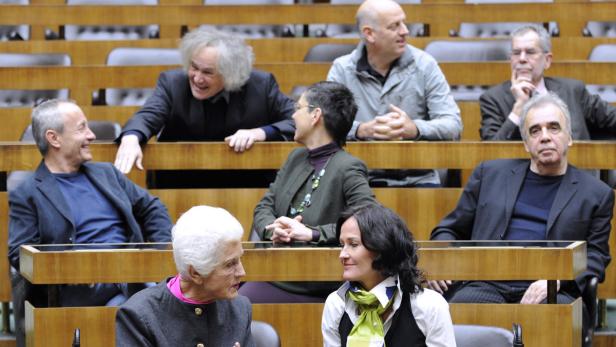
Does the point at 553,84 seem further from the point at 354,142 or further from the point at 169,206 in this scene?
the point at 169,206

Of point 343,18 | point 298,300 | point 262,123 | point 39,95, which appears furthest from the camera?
point 343,18

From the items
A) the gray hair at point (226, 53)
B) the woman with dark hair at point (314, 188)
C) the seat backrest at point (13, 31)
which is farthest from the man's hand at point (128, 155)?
the seat backrest at point (13, 31)

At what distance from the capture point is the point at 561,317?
1.80 metres

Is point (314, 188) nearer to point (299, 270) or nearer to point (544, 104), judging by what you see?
point (299, 270)

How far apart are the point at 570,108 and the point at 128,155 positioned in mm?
980

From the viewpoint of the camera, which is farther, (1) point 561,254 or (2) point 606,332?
(2) point 606,332

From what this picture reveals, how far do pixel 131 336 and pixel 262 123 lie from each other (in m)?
1.12

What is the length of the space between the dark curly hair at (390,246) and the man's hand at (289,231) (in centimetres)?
33

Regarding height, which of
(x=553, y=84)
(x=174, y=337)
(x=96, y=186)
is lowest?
(x=174, y=337)

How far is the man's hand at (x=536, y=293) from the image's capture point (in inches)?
75.8

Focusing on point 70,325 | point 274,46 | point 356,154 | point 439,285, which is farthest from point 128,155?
point 274,46

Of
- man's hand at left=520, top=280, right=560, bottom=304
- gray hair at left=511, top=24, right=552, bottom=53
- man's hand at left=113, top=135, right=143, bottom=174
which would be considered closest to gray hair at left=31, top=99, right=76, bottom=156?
man's hand at left=113, top=135, right=143, bottom=174

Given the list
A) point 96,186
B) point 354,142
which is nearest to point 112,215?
point 96,186

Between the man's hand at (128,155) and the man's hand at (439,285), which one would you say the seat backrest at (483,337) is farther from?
the man's hand at (128,155)
